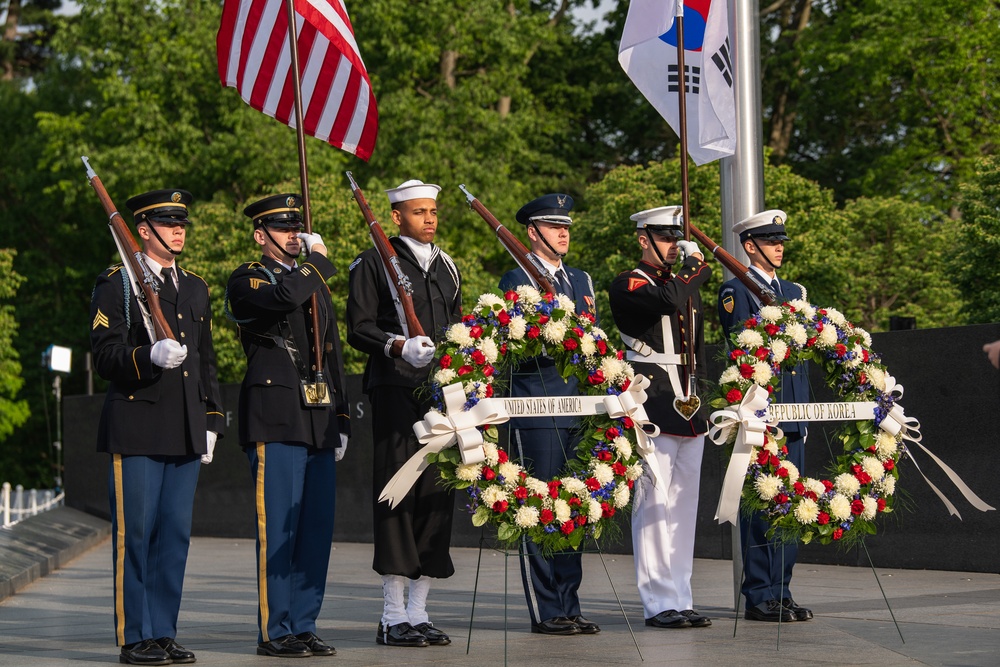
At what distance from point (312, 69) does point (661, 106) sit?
2.30 meters

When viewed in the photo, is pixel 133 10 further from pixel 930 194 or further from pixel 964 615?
pixel 964 615

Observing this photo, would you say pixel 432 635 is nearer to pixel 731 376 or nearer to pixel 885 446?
pixel 731 376

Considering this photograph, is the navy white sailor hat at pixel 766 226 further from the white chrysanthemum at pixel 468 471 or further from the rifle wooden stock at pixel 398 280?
the white chrysanthemum at pixel 468 471

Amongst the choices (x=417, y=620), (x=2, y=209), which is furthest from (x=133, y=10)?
(x=417, y=620)

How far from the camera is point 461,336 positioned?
6.89m

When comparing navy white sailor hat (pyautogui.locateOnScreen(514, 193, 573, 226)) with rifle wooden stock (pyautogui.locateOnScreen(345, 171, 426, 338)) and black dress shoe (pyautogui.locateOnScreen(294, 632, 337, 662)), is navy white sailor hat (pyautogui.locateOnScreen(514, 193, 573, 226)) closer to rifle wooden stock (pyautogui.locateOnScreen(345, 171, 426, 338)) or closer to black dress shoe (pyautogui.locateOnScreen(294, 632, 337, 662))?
rifle wooden stock (pyautogui.locateOnScreen(345, 171, 426, 338))

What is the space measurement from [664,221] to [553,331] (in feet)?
4.72

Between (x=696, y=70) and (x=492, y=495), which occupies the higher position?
(x=696, y=70)

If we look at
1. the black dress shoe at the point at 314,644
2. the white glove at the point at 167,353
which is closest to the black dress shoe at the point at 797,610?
the black dress shoe at the point at 314,644

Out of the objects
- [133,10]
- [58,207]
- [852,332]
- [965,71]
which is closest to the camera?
[852,332]

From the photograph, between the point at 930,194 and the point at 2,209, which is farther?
the point at 2,209

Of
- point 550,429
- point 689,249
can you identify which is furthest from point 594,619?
point 689,249

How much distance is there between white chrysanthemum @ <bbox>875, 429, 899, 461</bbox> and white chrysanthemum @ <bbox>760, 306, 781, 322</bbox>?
32.9 inches

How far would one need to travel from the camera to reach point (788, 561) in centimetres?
838
